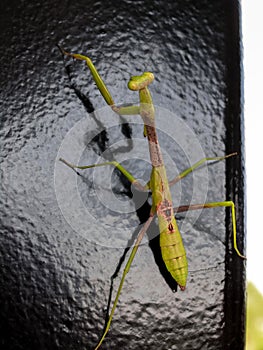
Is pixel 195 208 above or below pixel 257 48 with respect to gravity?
below

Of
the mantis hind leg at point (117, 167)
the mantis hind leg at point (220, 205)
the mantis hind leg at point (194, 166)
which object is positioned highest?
the mantis hind leg at point (194, 166)

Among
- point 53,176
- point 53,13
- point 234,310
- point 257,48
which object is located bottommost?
point 234,310

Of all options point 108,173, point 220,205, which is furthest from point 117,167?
point 220,205

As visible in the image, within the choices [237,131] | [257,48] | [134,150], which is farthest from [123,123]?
[257,48]

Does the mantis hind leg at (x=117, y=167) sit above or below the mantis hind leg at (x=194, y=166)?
below

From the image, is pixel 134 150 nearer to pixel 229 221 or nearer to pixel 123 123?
pixel 123 123

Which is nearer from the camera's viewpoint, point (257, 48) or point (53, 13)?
point (53, 13)

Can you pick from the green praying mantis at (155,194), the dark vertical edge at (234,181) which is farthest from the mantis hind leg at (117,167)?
the dark vertical edge at (234,181)

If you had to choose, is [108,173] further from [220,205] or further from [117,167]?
[220,205]

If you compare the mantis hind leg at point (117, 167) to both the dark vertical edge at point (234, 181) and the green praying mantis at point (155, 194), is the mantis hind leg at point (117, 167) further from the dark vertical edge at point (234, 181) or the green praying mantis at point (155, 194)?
the dark vertical edge at point (234, 181)
